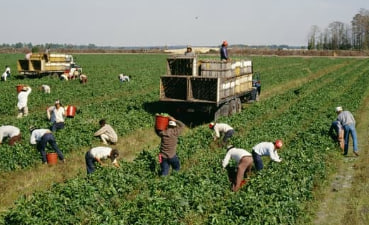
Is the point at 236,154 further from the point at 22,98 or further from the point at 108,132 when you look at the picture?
the point at 22,98

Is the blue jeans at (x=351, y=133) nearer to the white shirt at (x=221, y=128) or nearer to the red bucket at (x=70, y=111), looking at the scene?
the white shirt at (x=221, y=128)

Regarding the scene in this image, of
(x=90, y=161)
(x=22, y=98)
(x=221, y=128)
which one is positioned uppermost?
(x=22, y=98)

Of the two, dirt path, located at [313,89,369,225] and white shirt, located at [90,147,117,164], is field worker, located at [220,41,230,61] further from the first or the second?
white shirt, located at [90,147,117,164]

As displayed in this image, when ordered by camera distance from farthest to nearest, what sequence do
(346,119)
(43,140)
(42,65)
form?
(42,65) → (346,119) → (43,140)

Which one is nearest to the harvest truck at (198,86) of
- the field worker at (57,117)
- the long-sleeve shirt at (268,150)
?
the field worker at (57,117)

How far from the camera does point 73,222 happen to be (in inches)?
337

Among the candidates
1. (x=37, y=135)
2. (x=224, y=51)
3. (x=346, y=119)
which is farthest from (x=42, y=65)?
(x=346, y=119)

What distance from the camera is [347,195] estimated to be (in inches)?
430

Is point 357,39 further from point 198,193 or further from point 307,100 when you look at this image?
point 198,193

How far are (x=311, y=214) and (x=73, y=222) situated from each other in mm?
5435

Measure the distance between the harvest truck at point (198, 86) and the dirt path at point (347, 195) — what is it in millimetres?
6303

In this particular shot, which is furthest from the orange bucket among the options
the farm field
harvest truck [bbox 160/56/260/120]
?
harvest truck [bbox 160/56/260/120]

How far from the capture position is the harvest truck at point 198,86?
61.2 feet

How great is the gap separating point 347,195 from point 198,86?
9478 mm
